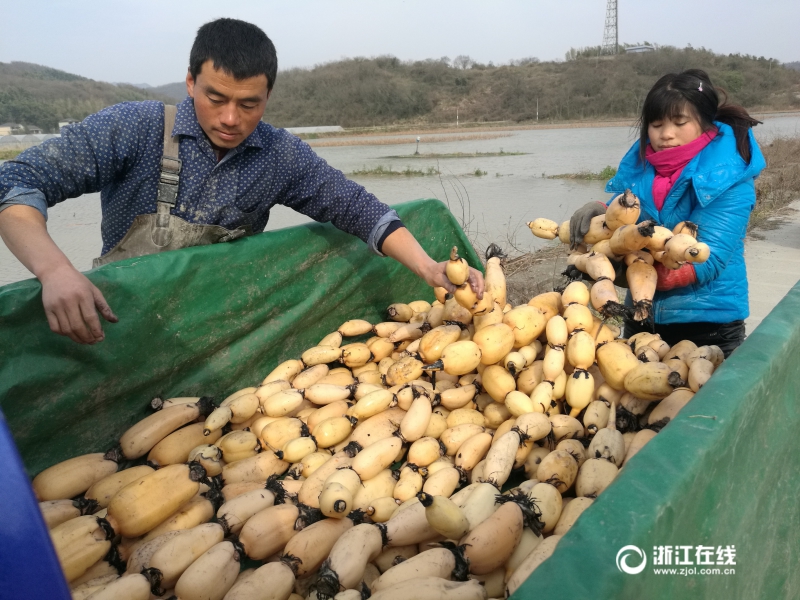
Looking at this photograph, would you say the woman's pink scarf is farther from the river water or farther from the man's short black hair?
the man's short black hair

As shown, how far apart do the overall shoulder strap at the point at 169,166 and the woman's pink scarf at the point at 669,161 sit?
219 cm

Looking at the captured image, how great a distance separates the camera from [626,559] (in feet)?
2.72

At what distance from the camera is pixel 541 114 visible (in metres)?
61.0

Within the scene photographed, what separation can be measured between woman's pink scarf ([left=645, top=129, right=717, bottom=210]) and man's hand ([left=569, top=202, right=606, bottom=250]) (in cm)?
28

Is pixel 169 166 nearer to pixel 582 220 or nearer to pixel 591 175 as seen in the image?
pixel 582 220

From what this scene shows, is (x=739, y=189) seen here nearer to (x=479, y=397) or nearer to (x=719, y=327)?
(x=719, y=327)

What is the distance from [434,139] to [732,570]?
141 ft

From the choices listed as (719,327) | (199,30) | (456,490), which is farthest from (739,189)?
(199,30)

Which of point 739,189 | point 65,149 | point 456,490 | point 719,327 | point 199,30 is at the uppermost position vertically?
point 199,30

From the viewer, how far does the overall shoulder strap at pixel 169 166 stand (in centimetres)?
245

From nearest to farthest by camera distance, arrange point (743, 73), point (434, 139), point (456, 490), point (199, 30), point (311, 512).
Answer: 1. point (311, 512)
2. point (456, 490)
3. point (199, 30)
4. point (434, 139)
5. point (743, 73)

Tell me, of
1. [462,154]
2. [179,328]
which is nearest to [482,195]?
[179,328]

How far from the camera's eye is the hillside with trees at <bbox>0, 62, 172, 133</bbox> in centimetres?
4219
